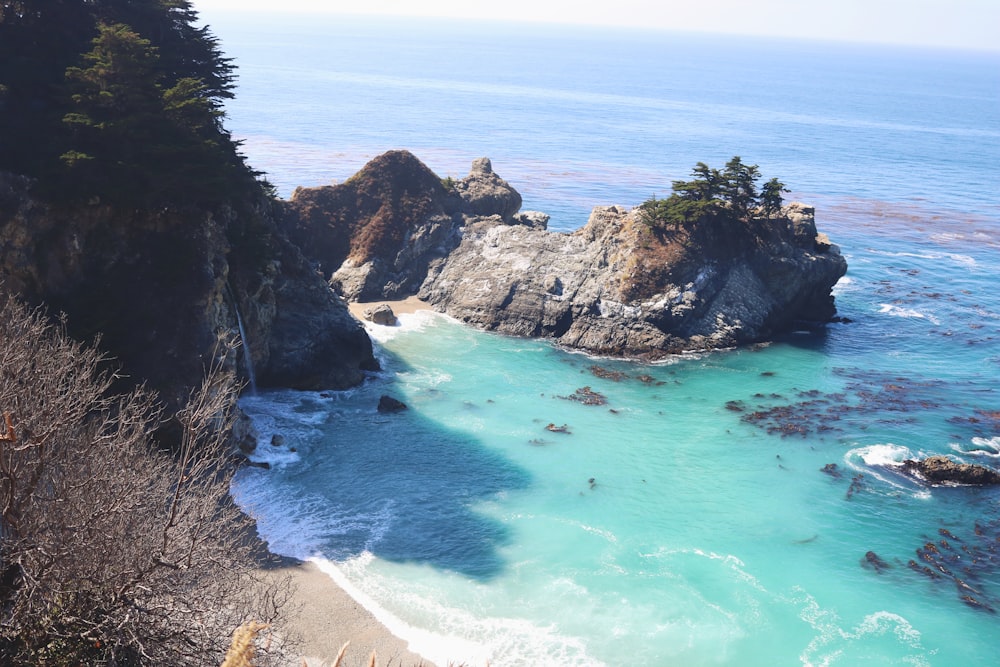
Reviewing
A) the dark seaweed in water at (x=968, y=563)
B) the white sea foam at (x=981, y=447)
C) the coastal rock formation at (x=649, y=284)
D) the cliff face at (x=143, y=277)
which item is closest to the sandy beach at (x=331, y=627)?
the cliff face at (x=143, y=277)

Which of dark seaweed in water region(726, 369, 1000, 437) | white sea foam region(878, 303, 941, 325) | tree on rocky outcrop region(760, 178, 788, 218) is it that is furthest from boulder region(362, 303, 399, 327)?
white sea foam region(878, 303, 941, 325)

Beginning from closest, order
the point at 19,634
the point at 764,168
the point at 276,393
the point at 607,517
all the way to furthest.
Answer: the point at 19,634, the point at 607,517, the point at 276,393, the point at 764,168

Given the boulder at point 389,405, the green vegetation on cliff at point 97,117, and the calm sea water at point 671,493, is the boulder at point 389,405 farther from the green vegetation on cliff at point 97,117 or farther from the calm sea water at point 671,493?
the green vegetation on cliff at point 97,117

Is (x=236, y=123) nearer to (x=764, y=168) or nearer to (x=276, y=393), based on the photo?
(x=764, y=168)

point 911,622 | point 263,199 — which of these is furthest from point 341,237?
point 911,622

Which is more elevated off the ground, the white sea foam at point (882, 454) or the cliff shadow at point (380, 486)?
the white sea foam at point (882, 454)

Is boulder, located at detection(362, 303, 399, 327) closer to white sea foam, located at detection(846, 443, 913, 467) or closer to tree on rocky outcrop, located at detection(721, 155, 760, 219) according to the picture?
tree on rocky outcrop, located at detection(721, 155, 760, 219)
